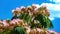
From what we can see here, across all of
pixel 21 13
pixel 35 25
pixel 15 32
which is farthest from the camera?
pixel 21 13

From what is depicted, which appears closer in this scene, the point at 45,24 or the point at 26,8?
the point at 45,24

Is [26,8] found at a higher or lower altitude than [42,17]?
higher

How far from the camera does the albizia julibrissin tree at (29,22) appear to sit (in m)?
3.35

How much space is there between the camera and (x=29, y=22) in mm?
3754

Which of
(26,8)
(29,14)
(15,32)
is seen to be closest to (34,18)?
(29,14)

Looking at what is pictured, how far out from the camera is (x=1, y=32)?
337 centimetres

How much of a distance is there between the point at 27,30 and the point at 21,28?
0.31 feet

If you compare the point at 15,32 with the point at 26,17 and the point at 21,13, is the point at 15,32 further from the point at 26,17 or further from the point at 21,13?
the point at 21,13

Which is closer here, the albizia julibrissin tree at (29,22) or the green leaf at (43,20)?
the albizia julibrissin tree at (29,22)

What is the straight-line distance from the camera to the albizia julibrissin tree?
335 centimetres

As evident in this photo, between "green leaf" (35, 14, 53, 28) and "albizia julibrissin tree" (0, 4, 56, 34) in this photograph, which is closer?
"albizia julibrissin tree" (0, 4, 56, 34)

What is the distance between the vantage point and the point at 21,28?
3332mm

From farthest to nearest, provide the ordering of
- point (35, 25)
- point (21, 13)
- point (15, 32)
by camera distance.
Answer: point (21, 13) < point (35, 25) < point (15, 32)

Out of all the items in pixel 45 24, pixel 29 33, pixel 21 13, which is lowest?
pixel 29 33
